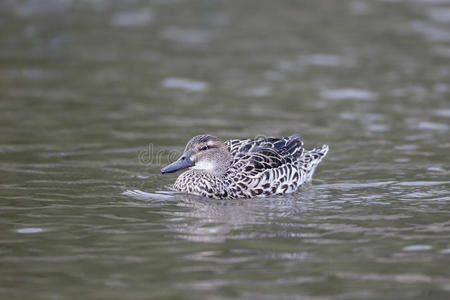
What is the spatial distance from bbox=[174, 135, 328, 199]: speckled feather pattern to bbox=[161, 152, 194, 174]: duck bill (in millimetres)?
287

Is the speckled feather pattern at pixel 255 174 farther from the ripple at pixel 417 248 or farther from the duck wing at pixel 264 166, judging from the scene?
the ripple at pixel 417 248

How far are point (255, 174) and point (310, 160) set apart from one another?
3.76ft

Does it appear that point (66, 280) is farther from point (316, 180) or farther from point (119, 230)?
point (316, 180)

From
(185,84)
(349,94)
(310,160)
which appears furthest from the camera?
(185,84)

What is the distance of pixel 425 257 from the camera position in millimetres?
8047

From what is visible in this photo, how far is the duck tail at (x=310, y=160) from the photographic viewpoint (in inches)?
445

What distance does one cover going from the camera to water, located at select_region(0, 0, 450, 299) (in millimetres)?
7727

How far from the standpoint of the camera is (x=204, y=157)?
1073 centimetres

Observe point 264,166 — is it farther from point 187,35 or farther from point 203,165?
point 187,35

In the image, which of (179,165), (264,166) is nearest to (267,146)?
(264,166)

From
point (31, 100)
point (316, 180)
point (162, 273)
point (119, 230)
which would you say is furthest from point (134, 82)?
point (162, 273)

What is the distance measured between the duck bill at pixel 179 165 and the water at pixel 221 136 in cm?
40

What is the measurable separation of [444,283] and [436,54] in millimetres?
12025

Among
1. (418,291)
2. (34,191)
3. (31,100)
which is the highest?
(31,100)
